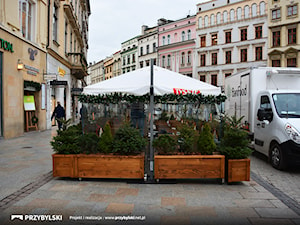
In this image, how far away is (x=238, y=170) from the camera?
517cm

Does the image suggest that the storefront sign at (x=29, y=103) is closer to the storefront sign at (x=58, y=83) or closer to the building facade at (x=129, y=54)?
the storefront sign at (x=58, y=83)

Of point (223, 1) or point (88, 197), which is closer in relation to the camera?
point (88, 197)

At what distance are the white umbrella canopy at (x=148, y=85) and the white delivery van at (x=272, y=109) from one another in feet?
6.84

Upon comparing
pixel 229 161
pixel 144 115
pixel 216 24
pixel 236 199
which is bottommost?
pixel 236 199

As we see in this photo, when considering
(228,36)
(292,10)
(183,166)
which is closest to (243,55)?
(228,36)

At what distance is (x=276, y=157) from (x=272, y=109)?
135cm

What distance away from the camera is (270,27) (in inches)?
1272

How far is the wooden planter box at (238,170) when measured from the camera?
5.15 meters

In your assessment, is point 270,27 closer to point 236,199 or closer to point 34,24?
point 34,24

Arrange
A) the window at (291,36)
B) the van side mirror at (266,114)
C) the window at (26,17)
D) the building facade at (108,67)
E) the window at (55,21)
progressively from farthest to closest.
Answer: the building facade at (108,67), the window at (291,36), the window at (55,21), the window at (26,17), the van side mirror at (266,114)

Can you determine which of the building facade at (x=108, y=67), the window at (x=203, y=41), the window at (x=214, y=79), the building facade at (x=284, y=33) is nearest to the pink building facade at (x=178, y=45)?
the window at (x=203, y=41)

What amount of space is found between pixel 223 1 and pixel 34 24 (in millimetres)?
29114

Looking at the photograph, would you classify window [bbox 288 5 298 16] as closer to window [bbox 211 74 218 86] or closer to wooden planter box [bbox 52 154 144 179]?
window [bbox 211 74 218 86]

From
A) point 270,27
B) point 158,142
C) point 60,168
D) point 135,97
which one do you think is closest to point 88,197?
point 60,168
